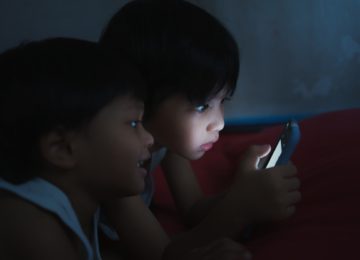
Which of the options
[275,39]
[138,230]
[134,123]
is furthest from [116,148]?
[275,39]

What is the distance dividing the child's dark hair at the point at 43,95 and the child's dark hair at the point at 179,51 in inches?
5.2

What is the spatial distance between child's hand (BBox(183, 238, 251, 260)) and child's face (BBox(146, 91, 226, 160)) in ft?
0.67

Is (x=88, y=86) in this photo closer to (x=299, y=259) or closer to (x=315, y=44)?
(x=299, y=259)

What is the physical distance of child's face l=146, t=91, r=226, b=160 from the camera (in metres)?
0.67

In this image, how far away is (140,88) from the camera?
57cm

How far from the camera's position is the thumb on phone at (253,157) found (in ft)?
2.45

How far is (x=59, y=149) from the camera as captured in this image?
0.52m

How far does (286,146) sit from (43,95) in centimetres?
32

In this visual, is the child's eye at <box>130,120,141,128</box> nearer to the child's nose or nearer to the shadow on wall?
the child's nose

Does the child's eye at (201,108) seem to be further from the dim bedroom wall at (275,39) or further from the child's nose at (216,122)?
the dim bedroom wall at (275,39)

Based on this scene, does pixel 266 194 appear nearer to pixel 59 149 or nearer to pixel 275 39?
pixel 59 149

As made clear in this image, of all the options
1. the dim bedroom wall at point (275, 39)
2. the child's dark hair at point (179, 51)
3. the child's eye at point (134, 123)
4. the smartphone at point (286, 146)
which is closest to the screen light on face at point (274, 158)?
the smartphone at point (286, 146)

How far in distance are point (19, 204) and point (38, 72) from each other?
0.49ft

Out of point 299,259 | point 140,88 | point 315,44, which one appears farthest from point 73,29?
point 299,259
